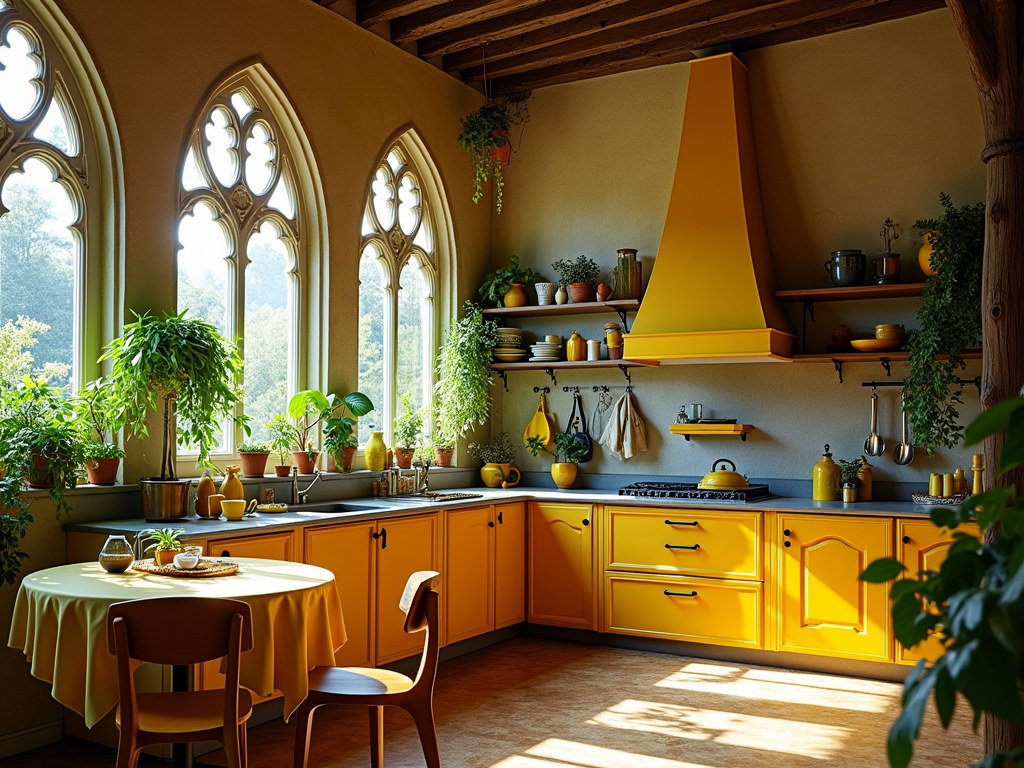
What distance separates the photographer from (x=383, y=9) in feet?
17.7

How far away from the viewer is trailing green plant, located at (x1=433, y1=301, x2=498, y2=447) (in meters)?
6.10

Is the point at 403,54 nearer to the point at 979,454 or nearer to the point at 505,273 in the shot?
the point at 505,273

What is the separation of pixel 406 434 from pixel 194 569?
9.25 ft

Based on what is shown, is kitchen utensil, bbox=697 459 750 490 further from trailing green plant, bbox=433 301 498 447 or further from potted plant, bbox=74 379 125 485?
potted plant, bbox=74 379 125 485

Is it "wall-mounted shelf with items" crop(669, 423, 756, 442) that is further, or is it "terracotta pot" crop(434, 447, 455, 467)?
"terracotta pot" crop(434, 447, 455, 467)

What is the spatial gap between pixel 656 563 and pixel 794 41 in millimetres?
3266

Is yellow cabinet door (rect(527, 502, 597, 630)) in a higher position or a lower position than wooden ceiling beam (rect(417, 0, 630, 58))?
lower

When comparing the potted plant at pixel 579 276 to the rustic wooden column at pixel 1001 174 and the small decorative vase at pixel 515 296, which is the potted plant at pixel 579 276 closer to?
the small decorative vase at pixel 515 296

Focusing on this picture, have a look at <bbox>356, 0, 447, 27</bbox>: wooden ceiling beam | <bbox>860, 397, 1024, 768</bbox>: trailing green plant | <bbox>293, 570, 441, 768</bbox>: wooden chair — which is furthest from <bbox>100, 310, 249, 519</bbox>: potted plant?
<bbox>860, 397, 1024, 768</bbox>: trailing green plant

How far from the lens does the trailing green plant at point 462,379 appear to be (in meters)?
6.10

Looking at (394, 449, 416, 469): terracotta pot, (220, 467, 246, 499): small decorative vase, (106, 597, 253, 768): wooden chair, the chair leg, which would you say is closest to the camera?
(106, 597, 253, 768): wooden chair

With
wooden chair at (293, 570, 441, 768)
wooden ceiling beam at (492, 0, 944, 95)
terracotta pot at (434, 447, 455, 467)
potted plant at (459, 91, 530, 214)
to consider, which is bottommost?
wooden chair at (293, 570, 441, 768)

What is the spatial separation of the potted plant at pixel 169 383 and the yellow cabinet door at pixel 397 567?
993 mm

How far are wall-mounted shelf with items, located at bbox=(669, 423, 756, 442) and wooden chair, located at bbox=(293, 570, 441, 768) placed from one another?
118 inches
